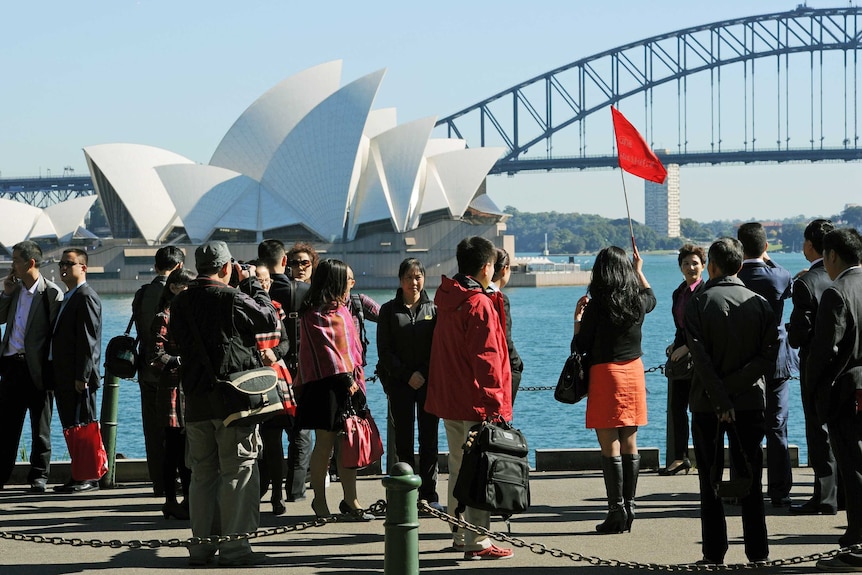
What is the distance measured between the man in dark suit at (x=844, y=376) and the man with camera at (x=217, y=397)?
7.57ft

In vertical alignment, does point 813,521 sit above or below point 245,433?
below

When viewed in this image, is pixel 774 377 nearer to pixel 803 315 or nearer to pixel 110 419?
pixel 803 315

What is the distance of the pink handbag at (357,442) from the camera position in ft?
19.6

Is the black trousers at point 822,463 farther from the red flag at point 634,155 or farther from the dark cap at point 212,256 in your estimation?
the dark cap at point 212,256

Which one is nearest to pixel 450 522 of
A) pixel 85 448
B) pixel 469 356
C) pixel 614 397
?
pixel 469 356

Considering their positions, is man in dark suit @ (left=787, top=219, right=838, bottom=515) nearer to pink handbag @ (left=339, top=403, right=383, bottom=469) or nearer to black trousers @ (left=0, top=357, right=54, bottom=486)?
pink handbag @ (left=339, top=403, right=383, bottom=469)

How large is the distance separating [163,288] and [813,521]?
356cm

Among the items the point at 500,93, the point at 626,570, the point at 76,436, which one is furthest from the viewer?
the point at 500,93

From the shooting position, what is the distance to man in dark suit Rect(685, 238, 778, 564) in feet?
16.2

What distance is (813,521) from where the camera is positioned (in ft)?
19.6

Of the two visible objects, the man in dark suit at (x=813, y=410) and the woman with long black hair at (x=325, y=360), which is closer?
the man in dark suit at (x=813, y=410)

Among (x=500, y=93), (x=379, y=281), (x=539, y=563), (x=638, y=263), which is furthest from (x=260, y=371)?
(x=500, y=93)

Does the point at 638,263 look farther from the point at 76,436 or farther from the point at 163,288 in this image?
the point at 76,436

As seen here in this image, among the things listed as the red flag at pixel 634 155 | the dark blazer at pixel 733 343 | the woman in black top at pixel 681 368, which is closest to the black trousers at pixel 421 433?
the woman in black top at pixel 681 368
